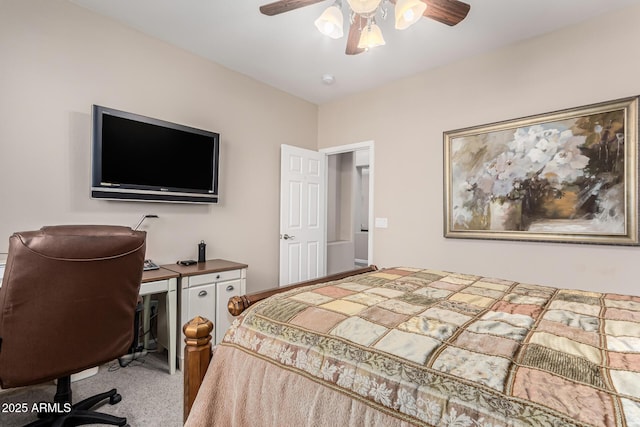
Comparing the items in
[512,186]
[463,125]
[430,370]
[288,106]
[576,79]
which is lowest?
[430,370]

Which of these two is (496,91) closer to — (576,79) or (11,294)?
(576,79)

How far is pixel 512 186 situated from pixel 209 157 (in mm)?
2851

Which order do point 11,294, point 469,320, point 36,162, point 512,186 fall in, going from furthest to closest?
1. point 512,186
2. point 36,162
3. point 11,294
4. point 469,320

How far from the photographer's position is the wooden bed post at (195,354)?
1.24m

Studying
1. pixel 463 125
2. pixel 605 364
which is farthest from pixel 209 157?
pixel 605 364

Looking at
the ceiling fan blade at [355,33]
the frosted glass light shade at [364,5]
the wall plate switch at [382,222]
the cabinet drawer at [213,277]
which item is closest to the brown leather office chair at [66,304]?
the cabinet drawer at [213,277]

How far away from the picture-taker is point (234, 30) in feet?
8.60

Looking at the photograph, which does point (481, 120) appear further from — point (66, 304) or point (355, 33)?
point (66, 304)

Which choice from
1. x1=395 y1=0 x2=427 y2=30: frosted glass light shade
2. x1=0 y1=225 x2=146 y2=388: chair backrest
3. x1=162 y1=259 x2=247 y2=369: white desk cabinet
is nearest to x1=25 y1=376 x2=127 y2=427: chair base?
x1=0 y1=225 x2=146 y2=388: chair backrest

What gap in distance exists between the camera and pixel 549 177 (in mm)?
2600

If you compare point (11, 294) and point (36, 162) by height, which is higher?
point (36, 162)

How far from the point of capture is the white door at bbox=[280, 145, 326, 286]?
3783mm

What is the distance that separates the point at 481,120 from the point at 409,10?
1712 mm

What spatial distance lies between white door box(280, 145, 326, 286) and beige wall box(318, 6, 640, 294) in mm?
559
